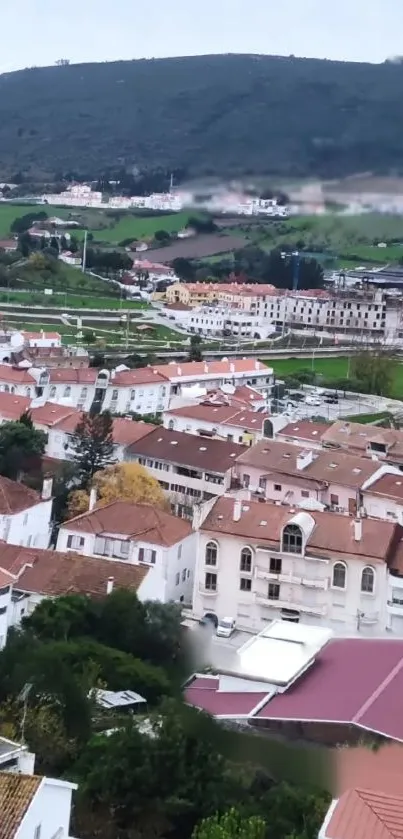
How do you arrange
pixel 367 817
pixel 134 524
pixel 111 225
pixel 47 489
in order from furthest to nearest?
pixel 111 225 → pixel 47 489 → pixel 134 524 → pixel 367 817

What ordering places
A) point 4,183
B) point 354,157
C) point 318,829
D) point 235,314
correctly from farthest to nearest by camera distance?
point 4,183, point 235,314, point 354,157, point 318,829

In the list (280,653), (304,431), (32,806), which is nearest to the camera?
(32,806)

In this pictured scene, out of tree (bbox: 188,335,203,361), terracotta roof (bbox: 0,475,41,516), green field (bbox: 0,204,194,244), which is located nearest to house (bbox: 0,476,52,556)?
terracotta roof (bbox: 0,475,41,516)

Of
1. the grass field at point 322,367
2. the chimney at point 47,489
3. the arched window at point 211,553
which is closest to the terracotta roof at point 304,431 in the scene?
the chimney at point 47,489

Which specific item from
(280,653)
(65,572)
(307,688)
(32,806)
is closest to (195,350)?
(65,572)

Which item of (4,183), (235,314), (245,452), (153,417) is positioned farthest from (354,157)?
(4,183)

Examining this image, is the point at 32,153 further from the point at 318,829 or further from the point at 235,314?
the point at 318,829

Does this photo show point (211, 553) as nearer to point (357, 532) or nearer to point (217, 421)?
point (357, 532)
